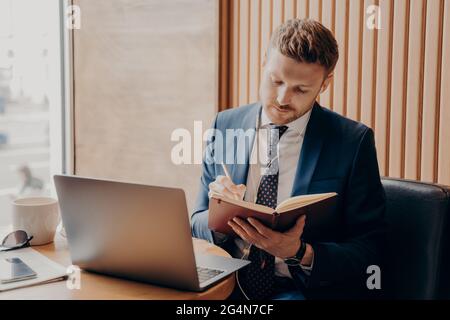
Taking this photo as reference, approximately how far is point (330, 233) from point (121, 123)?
6.52ft

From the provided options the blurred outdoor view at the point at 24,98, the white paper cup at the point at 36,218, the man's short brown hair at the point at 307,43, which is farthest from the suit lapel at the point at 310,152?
the blurred outdoor view at the point at 24,98

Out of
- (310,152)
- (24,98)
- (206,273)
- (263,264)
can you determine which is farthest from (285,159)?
(24,98)

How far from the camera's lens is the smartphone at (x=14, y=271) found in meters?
1.27

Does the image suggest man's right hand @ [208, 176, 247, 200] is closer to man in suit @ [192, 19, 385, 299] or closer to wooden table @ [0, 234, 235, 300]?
man in suit @ [192, 19, 385, 299]

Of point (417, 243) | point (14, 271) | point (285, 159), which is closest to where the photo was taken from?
point (14, 271)

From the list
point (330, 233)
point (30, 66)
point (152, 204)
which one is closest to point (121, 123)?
point (30, 66)

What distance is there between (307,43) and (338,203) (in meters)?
0.51

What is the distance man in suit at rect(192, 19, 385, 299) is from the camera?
1584 millimetres

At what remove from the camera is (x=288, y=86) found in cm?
170

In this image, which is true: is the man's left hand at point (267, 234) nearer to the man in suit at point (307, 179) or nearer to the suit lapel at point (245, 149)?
the man in suit at point (307, 179)

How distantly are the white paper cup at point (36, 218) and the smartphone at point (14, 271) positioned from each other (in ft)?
0.54

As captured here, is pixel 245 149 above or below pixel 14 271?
above

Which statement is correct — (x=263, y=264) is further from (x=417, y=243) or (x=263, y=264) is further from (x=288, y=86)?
(x=288, y=86)
